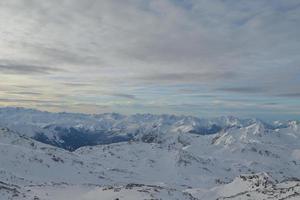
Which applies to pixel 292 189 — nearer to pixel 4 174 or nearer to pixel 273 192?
pixel 273 192

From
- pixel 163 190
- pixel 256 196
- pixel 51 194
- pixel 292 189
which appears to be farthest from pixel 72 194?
pixel 292 189

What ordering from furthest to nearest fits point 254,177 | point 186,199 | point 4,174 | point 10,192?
point 4,174 < point 254,177 < point 186,199 < point 10,192

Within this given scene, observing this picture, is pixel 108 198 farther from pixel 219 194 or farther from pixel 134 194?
pixel 219 194

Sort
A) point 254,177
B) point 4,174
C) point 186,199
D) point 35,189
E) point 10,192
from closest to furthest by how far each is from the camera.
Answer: point 10,192 < point 186,199 < point 35,189 < point 254,177 < point 4,174

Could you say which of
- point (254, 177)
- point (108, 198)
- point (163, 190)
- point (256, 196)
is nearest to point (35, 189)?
point (108, 198)

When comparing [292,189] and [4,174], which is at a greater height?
[292,189]

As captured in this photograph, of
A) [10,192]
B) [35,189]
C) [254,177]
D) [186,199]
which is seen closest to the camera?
[10,192]

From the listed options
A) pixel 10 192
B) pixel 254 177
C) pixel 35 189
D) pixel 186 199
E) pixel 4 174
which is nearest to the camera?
pixel 10 192

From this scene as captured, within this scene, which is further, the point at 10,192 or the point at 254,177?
the point at 254,177

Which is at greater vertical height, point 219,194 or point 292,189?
point 292,189
